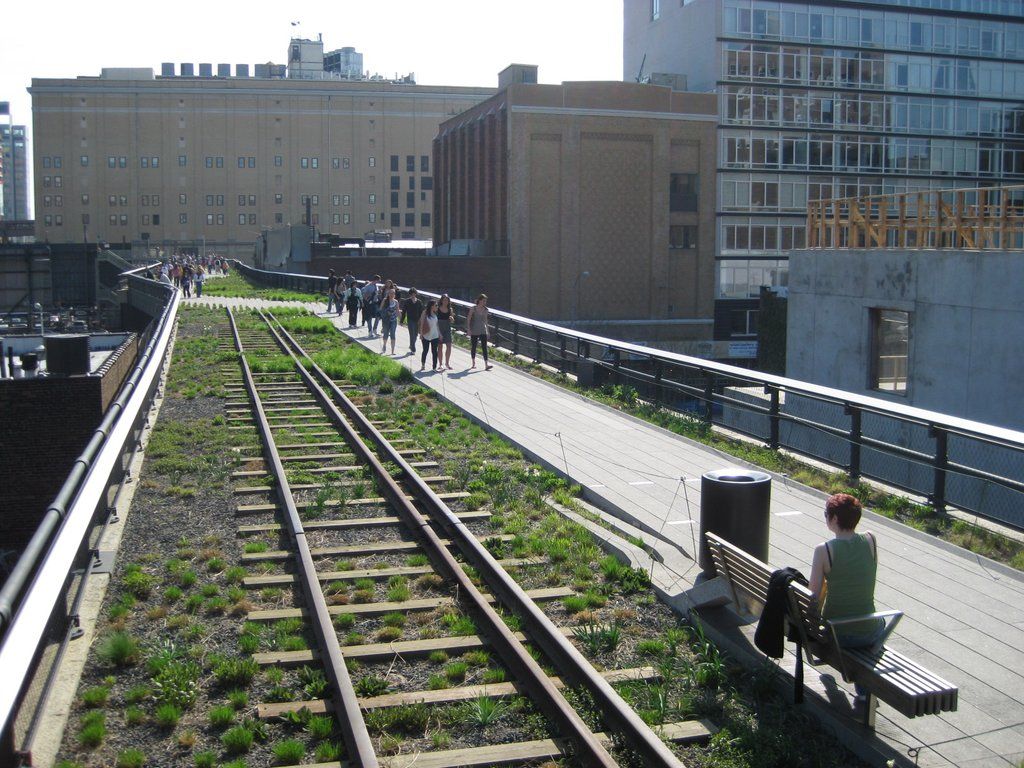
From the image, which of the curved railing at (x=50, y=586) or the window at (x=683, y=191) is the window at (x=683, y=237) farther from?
the curved railing at (x=50, y=586)

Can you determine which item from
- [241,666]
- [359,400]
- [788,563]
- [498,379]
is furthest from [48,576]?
[498,379]

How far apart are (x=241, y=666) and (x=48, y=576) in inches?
57.2

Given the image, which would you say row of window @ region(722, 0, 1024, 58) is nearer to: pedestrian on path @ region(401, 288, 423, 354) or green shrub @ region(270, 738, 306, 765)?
pedestrian on path @ region(401, 288, 423, 354)

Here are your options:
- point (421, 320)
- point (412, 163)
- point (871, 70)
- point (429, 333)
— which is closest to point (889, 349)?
point (429, 333)

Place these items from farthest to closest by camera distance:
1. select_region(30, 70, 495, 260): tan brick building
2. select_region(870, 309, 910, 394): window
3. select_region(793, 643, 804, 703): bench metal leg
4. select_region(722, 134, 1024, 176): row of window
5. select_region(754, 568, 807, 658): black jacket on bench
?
select_region(30, 70, 495, 260): tan brick building < select_region(722, 134, 1024, 176): row of window < select_region(870, 309, 910, 394): window < select_region(754, 568, 807, 658): black jacket on bench < select_region(793, 643, 804, 703): bench metal leg

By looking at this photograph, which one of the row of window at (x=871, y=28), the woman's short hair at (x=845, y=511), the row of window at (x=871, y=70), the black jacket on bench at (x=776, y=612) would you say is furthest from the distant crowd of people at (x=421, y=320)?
the row of window at (x=871, y=70)

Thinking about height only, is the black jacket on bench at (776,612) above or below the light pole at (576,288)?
below

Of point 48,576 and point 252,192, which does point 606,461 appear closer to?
point 48,576

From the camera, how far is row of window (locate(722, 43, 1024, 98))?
66.6 m

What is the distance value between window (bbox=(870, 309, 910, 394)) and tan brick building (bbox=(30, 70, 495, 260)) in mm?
91215

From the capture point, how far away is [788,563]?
28.7ft

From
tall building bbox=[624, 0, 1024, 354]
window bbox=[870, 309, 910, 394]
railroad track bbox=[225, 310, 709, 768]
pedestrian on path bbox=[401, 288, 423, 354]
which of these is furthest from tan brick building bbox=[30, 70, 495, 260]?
railroad track bbox=[225, 310, 709, 768]

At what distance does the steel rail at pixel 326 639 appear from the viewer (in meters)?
5.71

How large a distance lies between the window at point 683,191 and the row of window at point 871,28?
9047mm
